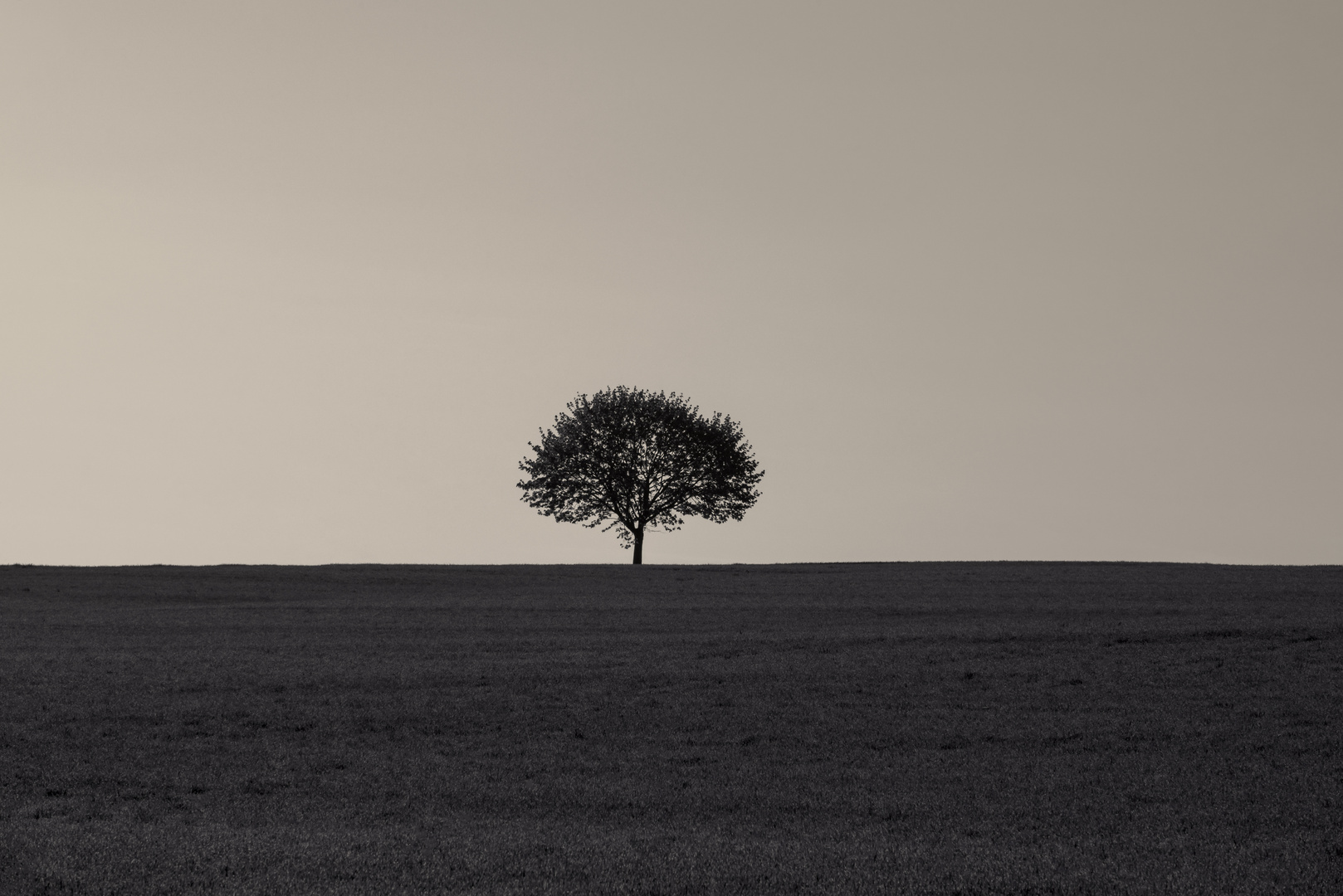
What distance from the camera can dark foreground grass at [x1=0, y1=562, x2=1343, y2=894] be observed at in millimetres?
14453

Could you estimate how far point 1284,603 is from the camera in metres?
47.0

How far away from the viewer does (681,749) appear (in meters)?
23.4

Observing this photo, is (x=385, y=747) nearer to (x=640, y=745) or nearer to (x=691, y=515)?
(x=640, y=745)

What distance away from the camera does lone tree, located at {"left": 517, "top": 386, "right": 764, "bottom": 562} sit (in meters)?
84.2

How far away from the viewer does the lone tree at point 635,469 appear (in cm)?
8419

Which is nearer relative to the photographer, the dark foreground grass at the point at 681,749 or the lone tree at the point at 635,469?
the dark foreground grass at the point at 681,749

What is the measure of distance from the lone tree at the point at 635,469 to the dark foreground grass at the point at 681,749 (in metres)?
35.6

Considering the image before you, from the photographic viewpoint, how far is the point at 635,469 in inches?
3322

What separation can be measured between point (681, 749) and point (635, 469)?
61.1 metres

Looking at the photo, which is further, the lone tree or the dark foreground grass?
the lone tree

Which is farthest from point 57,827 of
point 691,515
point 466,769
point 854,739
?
point 691,515

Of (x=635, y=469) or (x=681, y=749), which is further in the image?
(x=635, y=469)

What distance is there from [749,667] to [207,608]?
27390 millimetres

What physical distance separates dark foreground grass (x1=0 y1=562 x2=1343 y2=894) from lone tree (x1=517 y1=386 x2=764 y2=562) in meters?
35.6
